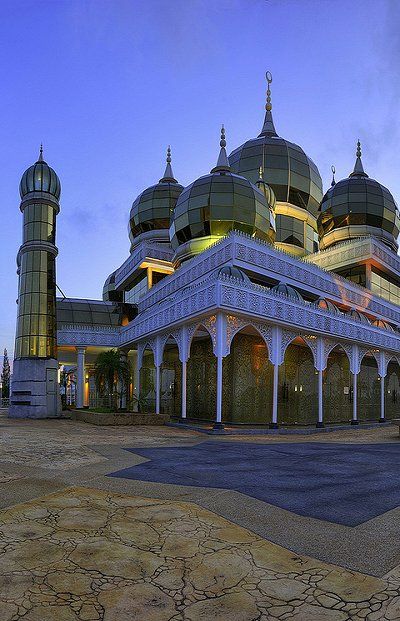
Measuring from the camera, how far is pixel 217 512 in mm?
6324

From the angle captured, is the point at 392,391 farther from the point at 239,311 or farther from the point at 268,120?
the point at 268,120

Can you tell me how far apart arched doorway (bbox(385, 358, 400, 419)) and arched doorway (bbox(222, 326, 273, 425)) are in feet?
45.7

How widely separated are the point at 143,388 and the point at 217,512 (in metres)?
29.2

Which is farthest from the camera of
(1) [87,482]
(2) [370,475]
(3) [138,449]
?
(3) [138,449]

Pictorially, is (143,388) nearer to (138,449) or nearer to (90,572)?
(138,449)

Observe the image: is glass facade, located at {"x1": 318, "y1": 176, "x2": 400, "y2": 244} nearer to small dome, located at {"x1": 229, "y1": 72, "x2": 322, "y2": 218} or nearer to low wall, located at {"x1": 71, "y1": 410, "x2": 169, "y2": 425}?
small dome, located at {"x1": 229, "y1": 72, "x2": 322, "y2": 218}

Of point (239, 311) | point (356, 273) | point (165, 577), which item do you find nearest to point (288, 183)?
point (356, 273)

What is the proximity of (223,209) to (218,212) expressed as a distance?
0.39 metres

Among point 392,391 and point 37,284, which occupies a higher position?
point 37,284

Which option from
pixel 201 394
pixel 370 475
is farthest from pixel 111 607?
pixel 201 394

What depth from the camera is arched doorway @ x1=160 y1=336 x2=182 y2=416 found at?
106ft

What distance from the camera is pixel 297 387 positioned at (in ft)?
96.1

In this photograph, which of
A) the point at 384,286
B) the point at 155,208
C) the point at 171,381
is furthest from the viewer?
the point at 155,208

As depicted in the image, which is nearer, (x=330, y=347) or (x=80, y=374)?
(x=330, y=347)
